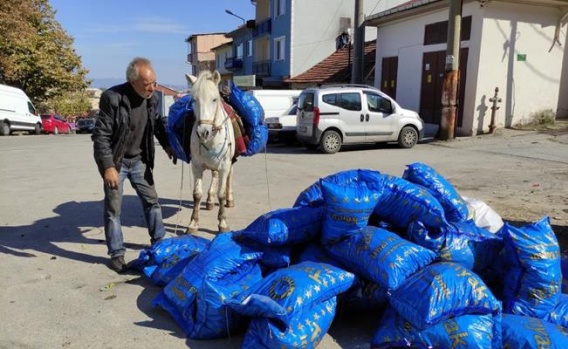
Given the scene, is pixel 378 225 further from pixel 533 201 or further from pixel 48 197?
pixel 48 197

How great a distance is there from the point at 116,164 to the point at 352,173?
2315 mm

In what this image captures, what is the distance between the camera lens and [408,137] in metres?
14.4

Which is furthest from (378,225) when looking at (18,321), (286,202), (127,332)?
(286,202)

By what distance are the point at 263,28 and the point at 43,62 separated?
16455 mm

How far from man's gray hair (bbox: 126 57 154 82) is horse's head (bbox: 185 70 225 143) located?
77 cm

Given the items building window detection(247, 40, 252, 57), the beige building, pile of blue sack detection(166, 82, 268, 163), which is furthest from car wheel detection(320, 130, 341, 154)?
the beige building

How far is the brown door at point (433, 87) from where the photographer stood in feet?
53.1

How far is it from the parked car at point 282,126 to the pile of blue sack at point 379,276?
11.6 m

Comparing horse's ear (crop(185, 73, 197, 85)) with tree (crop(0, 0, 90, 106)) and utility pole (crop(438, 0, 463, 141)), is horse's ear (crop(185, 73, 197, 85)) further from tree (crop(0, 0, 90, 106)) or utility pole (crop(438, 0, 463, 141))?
tree (crop(0, 0, 90, 106))

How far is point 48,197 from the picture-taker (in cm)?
793

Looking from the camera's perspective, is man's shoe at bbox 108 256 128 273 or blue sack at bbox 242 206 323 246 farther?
man's shoe at bbox 108 256 128 273

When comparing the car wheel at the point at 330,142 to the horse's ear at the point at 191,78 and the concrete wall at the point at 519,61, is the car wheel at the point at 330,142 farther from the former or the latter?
the horse's ear at the point at 191,78

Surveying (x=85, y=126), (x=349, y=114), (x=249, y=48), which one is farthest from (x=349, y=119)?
(x=249, y=48)

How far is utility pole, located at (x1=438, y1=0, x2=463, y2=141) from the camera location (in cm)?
1425
